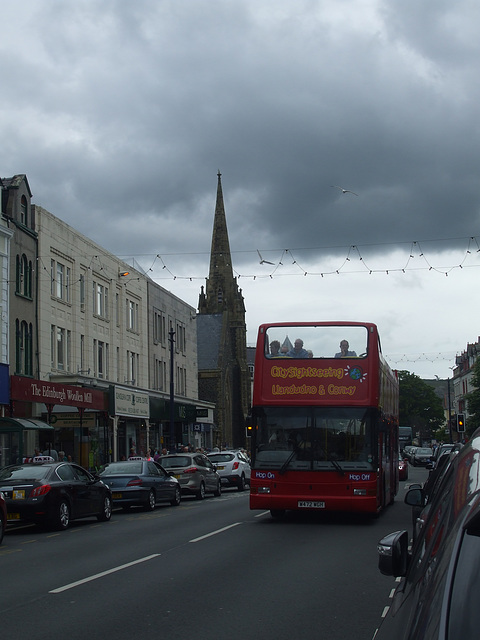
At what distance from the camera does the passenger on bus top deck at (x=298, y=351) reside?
18609mm

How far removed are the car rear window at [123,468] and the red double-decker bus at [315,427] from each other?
23.0 ft

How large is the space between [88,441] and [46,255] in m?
8.63

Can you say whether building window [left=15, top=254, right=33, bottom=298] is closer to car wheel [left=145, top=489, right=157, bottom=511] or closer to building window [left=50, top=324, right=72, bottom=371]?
building window [left=50, top=324, right=72, bottom=371]

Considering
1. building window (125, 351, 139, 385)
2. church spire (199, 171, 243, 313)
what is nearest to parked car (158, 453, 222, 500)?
building window (125, 351, 139, 385)

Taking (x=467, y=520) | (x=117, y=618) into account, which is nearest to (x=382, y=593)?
(x=117, y=618)

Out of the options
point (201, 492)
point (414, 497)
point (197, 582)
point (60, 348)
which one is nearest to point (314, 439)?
point (197, 582)

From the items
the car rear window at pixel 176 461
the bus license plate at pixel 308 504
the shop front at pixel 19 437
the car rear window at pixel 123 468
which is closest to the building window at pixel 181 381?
the shop front at pixel 19 437

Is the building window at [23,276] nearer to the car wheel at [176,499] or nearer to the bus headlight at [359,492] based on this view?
the car wheel at [176,499]

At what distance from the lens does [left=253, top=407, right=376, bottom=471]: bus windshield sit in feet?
59.6

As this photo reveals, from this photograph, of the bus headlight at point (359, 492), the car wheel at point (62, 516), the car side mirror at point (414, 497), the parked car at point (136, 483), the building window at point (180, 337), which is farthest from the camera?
the building window at point (180, 337)

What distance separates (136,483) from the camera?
24375mm

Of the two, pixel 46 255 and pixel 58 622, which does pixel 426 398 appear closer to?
pixel 46 255

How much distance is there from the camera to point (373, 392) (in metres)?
18.2

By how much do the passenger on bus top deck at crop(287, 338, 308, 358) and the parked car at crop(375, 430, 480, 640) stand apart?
566 inches
